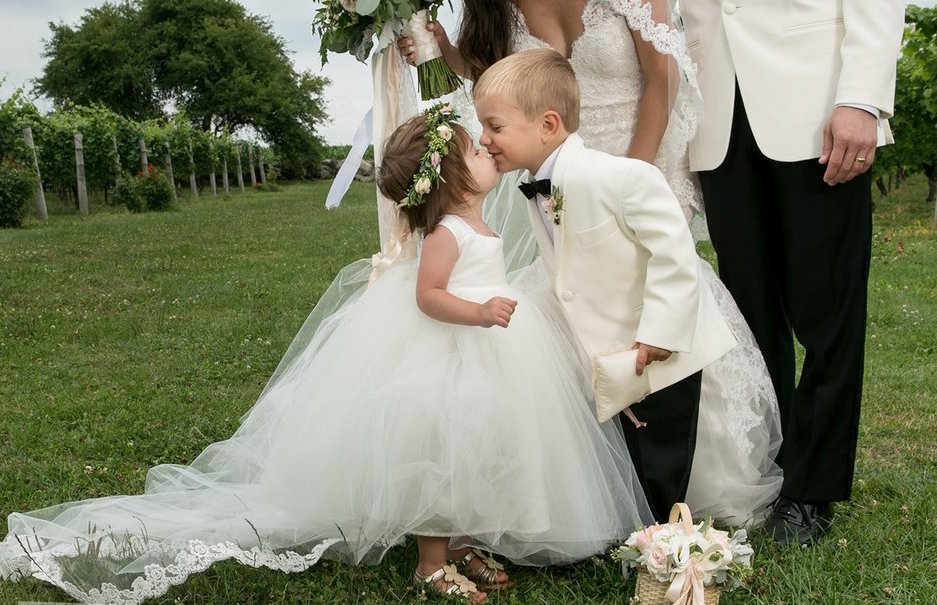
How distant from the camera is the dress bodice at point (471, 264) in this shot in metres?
3.03

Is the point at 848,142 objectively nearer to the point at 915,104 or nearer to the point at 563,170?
the point at 563,170

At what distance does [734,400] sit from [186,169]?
1278 inches

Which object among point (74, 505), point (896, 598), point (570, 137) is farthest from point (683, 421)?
point (74, 505)

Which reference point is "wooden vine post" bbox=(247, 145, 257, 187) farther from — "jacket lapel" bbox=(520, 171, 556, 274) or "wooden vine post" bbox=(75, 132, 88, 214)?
"jacket lapel" bbox=(520, 171, 556, 274)

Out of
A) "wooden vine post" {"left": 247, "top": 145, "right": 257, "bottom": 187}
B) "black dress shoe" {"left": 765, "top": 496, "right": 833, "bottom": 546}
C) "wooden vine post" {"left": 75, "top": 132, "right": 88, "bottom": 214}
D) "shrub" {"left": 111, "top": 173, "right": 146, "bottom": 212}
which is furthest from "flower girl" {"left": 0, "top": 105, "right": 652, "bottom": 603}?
"wooden vine post" {"left": 247, "top": 145, "right": 257, "bottom": 187}

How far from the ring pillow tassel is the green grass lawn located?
1.61 metres

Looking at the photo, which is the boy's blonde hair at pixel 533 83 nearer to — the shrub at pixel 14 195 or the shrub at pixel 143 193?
the shrub at pixel 14 195

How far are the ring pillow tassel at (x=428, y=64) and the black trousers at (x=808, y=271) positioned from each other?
0.95 metres

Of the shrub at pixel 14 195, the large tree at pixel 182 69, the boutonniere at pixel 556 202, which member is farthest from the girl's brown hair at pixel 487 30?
the large tree at pixel 182 69

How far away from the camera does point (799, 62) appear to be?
120 inches

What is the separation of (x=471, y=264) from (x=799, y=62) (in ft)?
3.96

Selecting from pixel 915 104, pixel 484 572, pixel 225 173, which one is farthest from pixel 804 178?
pixel 225 173

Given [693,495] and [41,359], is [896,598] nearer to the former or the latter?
[693,495]

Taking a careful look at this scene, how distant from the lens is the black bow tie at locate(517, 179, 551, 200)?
293cm
